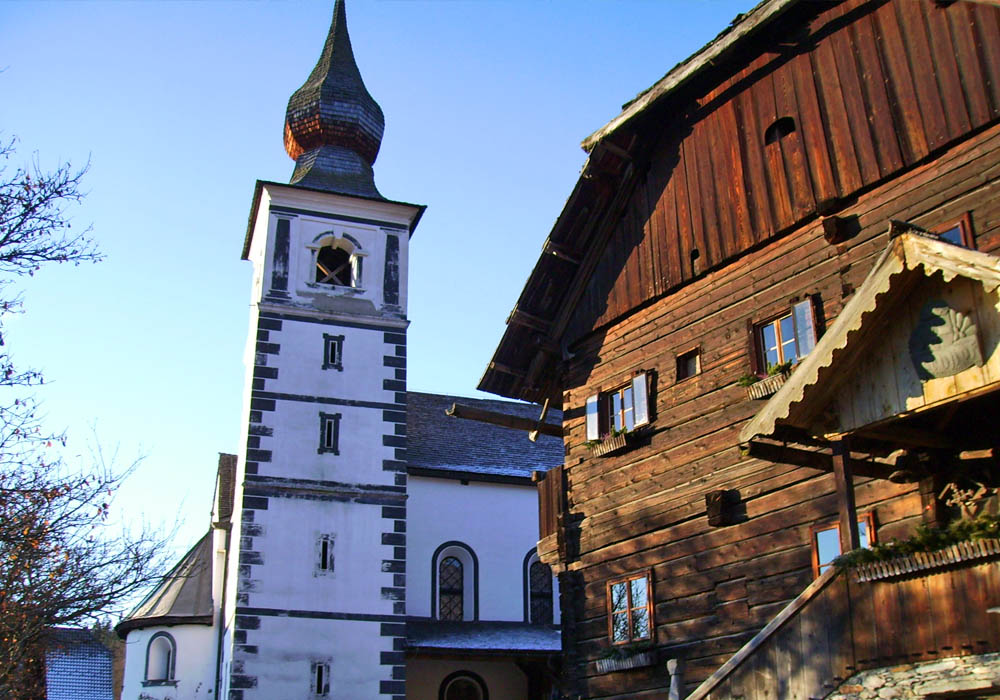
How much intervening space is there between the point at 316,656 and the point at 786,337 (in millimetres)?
17017

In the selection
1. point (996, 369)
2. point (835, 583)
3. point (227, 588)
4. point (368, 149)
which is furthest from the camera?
point (368, 149)

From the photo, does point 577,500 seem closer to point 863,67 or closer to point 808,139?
point 808,139

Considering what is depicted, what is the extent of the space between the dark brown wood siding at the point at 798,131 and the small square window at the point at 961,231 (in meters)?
0.99

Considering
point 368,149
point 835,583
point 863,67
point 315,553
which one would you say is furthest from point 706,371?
point 368,149

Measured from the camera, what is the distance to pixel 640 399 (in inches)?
667

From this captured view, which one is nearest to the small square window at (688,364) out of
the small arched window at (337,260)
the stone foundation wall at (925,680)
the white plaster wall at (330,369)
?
the stone foundation wall at (925,680)

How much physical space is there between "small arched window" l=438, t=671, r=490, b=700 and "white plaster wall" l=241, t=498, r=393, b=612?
A: 3.53 metres

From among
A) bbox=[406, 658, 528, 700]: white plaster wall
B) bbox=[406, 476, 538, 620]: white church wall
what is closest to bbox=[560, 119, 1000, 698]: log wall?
bbox=[406, 658, 528, 700]: white plaster wall

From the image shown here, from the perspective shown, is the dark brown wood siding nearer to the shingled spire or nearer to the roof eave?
the roof eave

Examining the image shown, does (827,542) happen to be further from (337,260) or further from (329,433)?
(337,260)

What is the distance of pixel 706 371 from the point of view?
15.9m

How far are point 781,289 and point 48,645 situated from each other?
42.2 feet

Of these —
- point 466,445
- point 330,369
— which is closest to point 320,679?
point 330,369

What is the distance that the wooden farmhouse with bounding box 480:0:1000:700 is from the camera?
10.0 m
